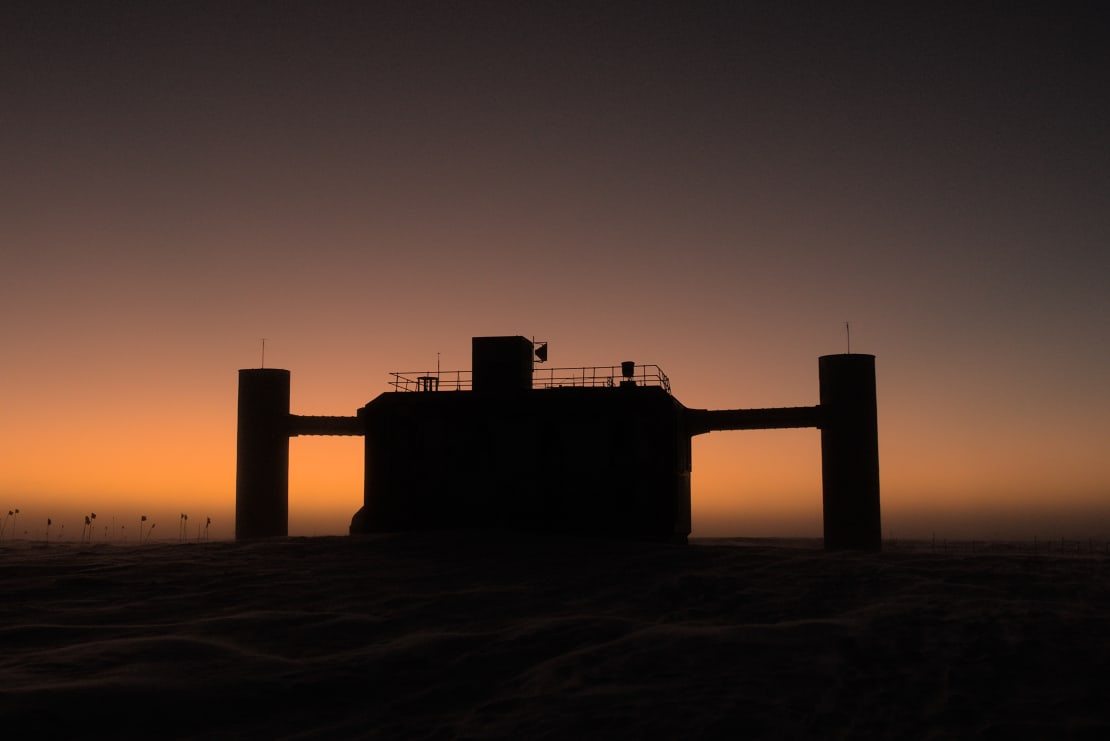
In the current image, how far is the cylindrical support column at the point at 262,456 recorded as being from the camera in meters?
38.2

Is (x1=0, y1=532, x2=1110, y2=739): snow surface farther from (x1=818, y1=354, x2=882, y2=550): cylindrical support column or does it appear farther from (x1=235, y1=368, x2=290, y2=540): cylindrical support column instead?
(x1=235, y1=368, x2=290, y2=540): cylindrical support column

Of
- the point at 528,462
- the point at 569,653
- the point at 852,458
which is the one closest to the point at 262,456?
the point at 528,462

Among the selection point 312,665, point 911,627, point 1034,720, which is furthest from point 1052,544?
point 312,665

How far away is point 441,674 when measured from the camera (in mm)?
12016

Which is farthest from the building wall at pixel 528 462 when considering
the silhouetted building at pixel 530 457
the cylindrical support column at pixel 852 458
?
the cylindrical support column at pixel 852 458

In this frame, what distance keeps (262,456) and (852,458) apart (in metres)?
25.1

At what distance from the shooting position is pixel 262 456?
38344mm

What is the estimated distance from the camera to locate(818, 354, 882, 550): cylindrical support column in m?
34.4

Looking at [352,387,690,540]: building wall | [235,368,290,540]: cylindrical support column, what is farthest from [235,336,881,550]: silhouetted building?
[235,368,290,540]: cylindrical support column

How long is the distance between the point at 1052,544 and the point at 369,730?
156 ft

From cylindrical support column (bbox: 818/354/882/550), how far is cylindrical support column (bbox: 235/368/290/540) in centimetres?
2334

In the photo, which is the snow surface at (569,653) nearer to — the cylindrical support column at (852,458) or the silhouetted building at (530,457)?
the silhouetted building at (530,457)

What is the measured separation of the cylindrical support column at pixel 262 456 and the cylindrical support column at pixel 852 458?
23.3 metres

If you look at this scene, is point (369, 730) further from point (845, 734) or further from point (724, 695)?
point (845, 734)
